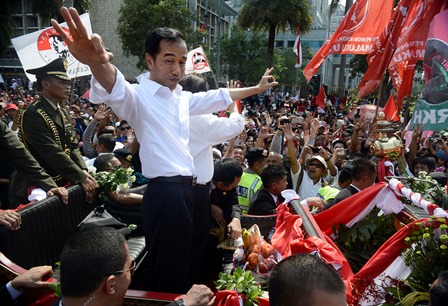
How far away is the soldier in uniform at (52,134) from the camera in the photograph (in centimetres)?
384

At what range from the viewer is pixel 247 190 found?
5.18 m

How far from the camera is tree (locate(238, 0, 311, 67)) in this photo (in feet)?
85.4

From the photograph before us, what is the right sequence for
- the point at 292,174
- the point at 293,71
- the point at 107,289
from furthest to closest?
the point at 293,71 < the point at 292,174 < the point at 107,289

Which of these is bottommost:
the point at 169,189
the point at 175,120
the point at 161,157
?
the point at 169,189

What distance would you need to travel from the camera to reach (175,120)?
8.45ft

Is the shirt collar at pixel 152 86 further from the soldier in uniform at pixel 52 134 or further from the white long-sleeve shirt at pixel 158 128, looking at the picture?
the soldier in uniform at pixel 52 134

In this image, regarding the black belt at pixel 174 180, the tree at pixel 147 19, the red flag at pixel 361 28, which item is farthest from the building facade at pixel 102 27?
the black belt at pixel 174 180

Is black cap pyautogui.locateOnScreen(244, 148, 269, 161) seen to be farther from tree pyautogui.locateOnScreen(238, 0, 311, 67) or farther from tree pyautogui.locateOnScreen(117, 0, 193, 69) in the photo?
tree pyautogui.locateOnScreen(117, 0, 193, 69)

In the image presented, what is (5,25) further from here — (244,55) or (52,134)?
(52,134)

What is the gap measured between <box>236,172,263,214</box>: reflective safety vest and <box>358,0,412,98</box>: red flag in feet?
12.2

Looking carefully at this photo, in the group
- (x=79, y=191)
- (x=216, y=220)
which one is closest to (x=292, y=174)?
(x=216, y=220)

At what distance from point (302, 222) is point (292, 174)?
3.25 m

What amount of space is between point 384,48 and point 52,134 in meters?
6.02

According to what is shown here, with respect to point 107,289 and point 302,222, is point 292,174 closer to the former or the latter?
point 302,222
